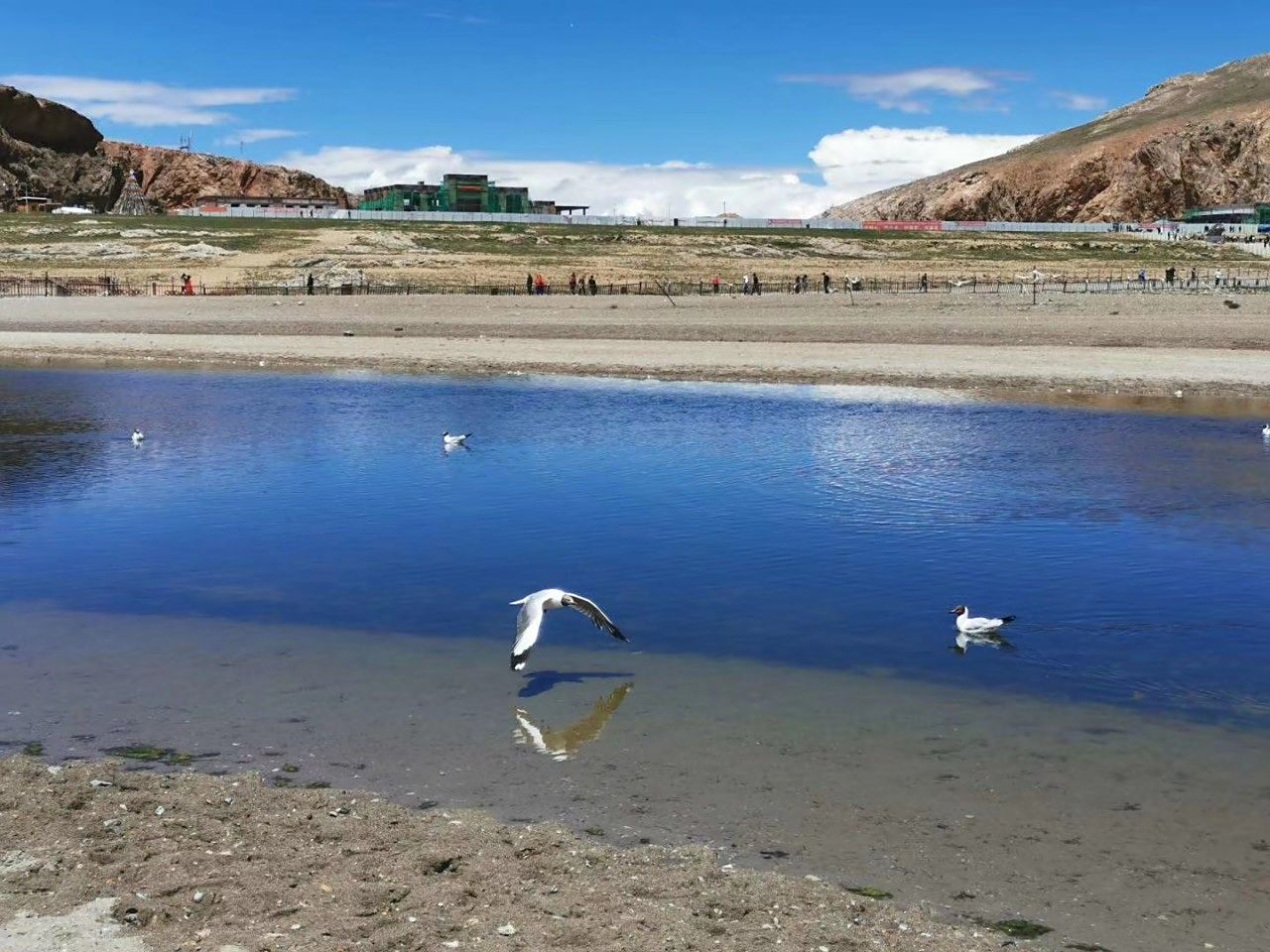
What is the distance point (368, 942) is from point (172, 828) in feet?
6.18

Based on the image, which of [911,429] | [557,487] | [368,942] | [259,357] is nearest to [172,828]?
[368,942]

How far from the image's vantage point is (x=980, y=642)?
1168 centimetres

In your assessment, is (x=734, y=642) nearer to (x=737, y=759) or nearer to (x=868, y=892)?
(x=737, y=759)

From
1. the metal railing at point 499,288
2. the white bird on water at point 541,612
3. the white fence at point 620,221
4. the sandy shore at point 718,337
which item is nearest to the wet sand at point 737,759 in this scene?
the white bird on water at point 541,612

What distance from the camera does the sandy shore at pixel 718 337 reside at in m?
32.2

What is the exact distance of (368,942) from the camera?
6414 millimetres

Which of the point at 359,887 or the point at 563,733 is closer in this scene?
the point at 359,887

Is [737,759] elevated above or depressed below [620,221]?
below

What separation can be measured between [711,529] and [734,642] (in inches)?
184

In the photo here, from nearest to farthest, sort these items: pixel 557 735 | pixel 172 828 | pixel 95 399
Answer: pixel 172 828 → pixel 557 735 → pixel 95 399

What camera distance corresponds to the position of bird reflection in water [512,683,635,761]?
9.29 m

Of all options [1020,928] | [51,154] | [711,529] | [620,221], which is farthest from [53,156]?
[1020,928]

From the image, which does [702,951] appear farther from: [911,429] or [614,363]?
[614,363]

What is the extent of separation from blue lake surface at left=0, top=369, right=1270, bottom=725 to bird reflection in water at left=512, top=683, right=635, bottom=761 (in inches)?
57.4
